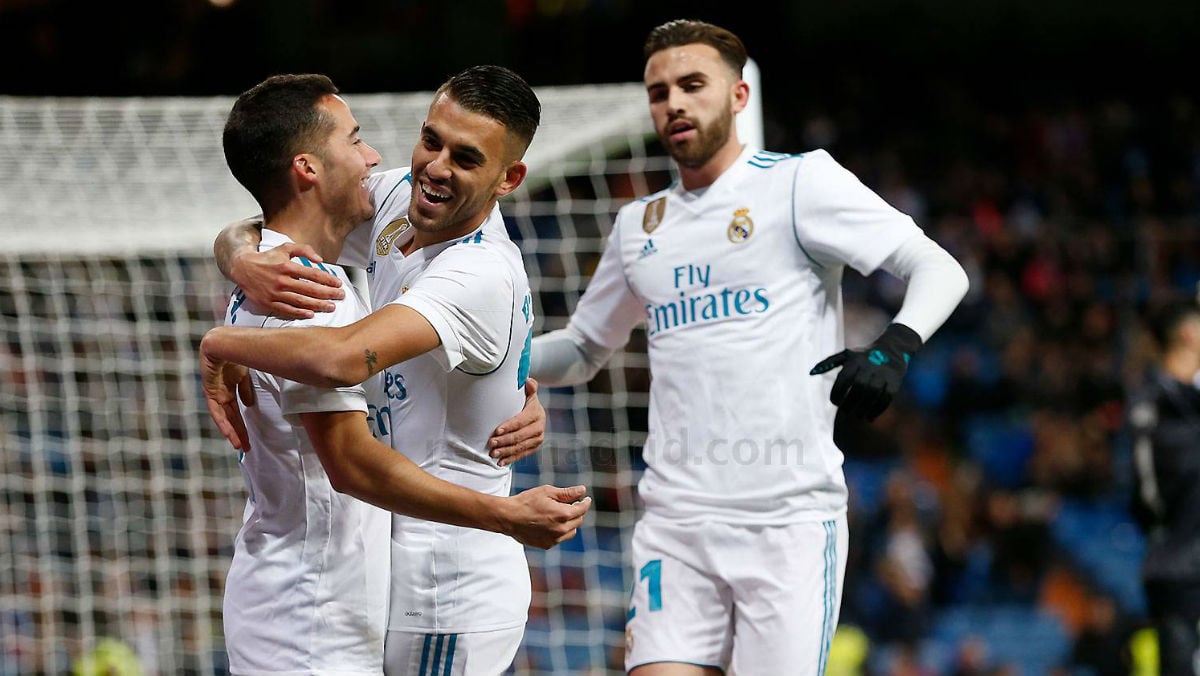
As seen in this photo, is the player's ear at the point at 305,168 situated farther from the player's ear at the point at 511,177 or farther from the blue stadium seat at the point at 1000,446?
the blue stadium seat at the point at 1000,446

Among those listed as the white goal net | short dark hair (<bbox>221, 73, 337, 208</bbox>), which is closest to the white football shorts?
short dark hair (<bbox>221, 73, 337, 208</bbox>)

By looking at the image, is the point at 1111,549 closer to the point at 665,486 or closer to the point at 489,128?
the point at 665,486

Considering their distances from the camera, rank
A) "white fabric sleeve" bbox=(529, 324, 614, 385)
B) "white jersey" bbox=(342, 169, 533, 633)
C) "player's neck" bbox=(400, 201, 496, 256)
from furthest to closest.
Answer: "white fabric sleeve" bbox=(529, 324, 614, 385)
"player's neck" bbox=(400, 201, 496, 256)
"white jersey" bbox=(342, 169, 533, 633)

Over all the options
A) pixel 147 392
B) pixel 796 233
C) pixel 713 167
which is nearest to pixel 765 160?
pixel 713 167

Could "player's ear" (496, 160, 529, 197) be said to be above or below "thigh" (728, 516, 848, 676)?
above

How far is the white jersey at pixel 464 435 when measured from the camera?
2691 mm

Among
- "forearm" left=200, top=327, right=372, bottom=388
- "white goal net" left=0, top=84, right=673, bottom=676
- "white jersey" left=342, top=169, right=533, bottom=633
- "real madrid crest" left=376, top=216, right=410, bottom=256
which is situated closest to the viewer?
"forearm" left=200, top=327, right=372, bottom=388

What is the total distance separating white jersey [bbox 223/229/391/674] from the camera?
8.50 feet

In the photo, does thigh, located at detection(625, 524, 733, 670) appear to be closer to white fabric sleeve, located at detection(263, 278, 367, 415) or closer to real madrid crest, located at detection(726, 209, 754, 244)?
real madrid crest, located at detection(726, 209, 754, 244)

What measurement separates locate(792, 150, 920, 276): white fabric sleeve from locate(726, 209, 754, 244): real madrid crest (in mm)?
133

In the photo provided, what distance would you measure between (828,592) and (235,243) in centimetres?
178

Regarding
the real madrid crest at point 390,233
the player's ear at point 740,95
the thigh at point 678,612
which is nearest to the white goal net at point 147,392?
the player's ear at point 740,95

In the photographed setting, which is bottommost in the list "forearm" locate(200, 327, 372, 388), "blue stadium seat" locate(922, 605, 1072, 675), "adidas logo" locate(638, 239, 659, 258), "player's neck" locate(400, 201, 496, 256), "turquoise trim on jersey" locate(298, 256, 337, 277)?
"blue stadium seat" locate(922, 605, 1072, 675)

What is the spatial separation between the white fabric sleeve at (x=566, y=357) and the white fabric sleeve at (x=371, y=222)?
0.71 meters
